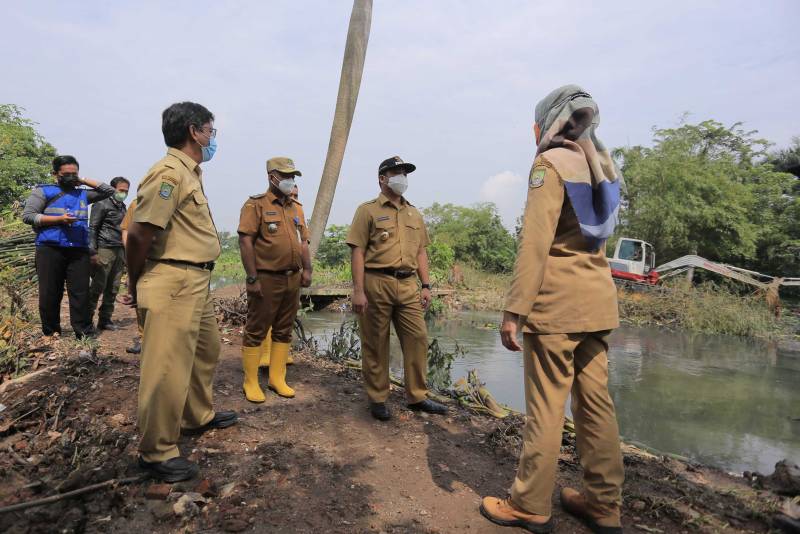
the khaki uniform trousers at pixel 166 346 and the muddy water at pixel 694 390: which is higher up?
the khaki uniform trousers at pixel 166 346

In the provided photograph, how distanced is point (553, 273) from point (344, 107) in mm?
Result: 4825

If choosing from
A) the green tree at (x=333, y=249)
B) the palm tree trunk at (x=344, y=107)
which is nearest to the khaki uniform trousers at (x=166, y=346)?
the palm tree trunk at (x=344, y=107)

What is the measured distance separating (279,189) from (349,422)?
1.91 meters

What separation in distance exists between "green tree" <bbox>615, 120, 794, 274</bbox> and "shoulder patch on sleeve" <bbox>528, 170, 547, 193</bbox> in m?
20.6

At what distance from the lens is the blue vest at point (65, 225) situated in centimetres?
450

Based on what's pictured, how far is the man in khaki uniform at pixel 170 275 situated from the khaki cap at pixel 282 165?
110 centimetres

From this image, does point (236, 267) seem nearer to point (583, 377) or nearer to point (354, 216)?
point (354, 216)

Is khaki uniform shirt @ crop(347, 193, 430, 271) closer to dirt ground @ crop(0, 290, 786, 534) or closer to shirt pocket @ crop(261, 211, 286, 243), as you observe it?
shirt pocket @ crop(261, 211, 286, 243)

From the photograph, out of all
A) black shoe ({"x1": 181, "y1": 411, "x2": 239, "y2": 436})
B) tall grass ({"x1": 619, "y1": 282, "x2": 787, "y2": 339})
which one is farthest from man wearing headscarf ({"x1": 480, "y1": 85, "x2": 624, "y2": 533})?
tall grass ({"x1": 619, "y1": 282, "x2": 787, "y2": 339})

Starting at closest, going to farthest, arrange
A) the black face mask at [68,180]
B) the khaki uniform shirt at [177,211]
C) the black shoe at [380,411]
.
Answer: the khaki uniform shirt at [177,211] → the black shoe at [380,411] → the black face mask at [68,180]

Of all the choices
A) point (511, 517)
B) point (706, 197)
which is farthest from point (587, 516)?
point (706, 197)

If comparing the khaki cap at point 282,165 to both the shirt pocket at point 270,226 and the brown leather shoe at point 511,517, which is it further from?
the brown leather shoe at point 511,517

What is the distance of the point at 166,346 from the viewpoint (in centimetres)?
241

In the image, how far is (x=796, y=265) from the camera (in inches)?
751
